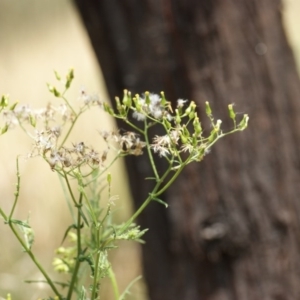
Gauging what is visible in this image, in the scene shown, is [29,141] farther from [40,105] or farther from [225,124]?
[225,124]

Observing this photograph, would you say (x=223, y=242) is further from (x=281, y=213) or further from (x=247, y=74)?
(x=247, y=74)

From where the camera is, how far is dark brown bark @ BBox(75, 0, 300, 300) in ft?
6.23

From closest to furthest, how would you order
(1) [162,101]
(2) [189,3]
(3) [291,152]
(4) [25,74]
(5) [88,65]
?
1. (1) [162,101]
2. (2) [189,3]
3. (3) [291,152]
4. (4) [25,74]
5. (5) [88,65]

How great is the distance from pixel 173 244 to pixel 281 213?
1.06ft

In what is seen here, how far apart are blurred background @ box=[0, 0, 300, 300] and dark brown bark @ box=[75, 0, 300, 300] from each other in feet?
0.53

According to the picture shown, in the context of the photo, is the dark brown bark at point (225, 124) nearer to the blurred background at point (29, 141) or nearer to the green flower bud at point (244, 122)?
the blurred background at point (29, 141)

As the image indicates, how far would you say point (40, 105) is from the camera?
3900 millimetres

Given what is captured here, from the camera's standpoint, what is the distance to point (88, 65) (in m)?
5.15

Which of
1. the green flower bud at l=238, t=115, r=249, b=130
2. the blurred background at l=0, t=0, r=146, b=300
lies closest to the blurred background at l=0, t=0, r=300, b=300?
the blurred background at l=0, t=0, r=146, b=300

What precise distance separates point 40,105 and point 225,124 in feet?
7.23

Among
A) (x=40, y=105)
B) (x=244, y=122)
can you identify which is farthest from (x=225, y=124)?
(x=40, y=105)

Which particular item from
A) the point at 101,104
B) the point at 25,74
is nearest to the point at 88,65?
the point at 25,74

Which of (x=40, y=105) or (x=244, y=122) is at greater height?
(x=40, y=105)

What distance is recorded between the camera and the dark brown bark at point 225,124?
74.8 inches
